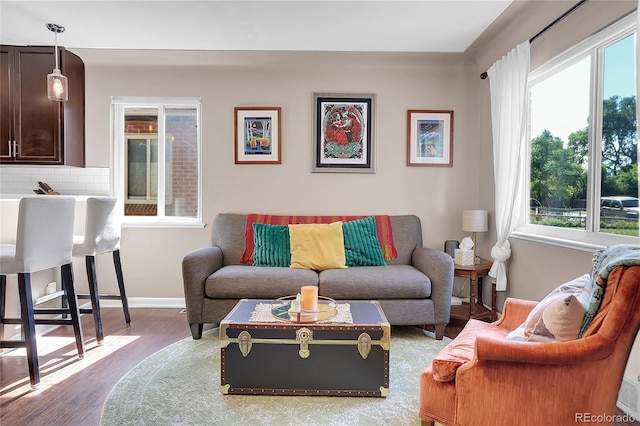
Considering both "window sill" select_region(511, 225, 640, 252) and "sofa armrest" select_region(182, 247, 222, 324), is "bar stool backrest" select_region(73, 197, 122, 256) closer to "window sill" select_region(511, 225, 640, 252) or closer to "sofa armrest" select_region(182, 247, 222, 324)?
"sofa armrest" select_region(182, 247, 222, 324)

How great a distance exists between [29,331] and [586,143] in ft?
11.6

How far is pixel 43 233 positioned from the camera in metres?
2.27

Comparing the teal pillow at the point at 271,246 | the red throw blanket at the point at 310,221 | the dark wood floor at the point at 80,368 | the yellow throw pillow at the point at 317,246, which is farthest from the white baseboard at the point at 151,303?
the yellow throw pillow at the point at 317,246

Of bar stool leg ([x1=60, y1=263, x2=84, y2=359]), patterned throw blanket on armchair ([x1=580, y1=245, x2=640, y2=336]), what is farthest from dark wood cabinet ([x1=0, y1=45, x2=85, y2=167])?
patterned throw blanket on armchair ([x1=580, y1=245, x2=640, y2=336])

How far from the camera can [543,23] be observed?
8.92 feet

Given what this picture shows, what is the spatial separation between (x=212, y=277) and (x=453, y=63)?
302 cm

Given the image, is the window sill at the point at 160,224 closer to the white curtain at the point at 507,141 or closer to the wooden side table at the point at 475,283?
the wooden side table at the point at 475,283

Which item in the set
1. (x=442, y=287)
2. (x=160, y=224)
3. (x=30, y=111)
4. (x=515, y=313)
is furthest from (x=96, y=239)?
(x=515, y=313)

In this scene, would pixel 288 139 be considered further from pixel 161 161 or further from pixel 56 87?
pixel 56 87

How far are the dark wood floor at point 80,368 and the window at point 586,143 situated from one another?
1.08 m

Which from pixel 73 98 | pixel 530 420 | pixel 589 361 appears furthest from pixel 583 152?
pixel 73 98

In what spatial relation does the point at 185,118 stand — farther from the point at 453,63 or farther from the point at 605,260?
the point at 605,260

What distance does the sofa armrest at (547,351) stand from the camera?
130cm

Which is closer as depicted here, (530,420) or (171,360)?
(530,420)
